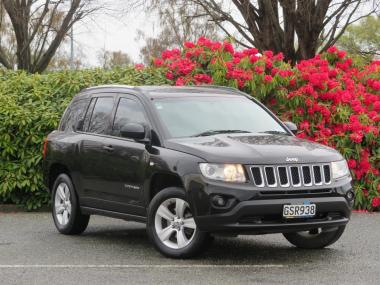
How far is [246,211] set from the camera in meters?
8.20

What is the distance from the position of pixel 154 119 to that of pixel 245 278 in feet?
7.67

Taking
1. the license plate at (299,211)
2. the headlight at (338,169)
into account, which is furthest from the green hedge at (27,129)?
the license plate at (299,211)

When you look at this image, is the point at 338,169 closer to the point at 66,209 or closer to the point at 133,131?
the point at 133,131

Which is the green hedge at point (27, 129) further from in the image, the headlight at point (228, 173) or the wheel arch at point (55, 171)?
the headlight at point (228, 173)

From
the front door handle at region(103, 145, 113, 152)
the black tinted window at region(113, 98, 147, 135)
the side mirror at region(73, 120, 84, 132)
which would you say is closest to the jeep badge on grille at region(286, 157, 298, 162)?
the black tinted window at region(113, 98, 147, 135)

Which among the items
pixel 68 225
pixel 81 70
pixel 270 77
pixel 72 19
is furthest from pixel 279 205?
pixel 72 19

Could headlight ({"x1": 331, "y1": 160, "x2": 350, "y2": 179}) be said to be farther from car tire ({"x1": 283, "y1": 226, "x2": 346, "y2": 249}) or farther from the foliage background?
the foliage background

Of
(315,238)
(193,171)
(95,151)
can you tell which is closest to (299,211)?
(193,171)

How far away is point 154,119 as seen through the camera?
31.0ft

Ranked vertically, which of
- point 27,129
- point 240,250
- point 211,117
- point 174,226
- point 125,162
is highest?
point 211,117

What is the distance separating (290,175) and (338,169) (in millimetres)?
754

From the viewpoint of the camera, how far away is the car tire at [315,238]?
9445 mm

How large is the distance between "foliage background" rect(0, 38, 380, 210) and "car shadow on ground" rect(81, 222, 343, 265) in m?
3.54

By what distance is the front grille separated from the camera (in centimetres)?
835
